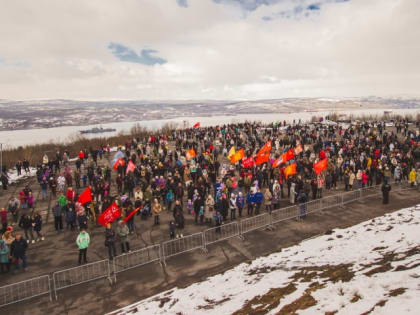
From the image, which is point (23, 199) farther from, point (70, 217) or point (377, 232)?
point (377, 232)

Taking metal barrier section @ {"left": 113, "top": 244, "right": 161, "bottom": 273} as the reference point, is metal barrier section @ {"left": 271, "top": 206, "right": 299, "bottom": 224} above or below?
above

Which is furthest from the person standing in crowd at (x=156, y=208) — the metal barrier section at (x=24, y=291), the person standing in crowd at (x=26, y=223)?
the metal barrier section at (x=24, y=291)

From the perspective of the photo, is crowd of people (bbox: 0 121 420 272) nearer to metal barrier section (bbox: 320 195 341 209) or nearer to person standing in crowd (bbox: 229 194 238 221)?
person standing in crowd (bbox: 229 194 238 221)

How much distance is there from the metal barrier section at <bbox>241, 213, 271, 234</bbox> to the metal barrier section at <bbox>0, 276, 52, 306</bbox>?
25.7ft

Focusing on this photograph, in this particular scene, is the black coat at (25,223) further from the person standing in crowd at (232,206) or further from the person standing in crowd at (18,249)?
the person standing in crowd at (232,206)

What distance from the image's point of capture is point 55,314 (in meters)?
8.16

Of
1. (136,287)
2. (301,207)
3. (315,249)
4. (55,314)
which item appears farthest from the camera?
(301,207)

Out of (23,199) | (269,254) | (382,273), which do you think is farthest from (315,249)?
(23,199)

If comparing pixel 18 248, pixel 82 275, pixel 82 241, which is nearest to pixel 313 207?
pixel 82 241

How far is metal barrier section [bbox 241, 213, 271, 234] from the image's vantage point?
43.2 feet

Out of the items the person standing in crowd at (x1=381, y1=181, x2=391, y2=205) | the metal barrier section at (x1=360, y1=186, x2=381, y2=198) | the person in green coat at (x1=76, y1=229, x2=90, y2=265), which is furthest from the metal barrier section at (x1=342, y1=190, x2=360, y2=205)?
the person in green coat at (x1=76, y1=229, x2=90, y2=265)

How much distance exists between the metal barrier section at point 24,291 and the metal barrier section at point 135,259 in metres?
2.24

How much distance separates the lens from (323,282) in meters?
7.29

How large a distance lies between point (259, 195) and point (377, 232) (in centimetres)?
543
